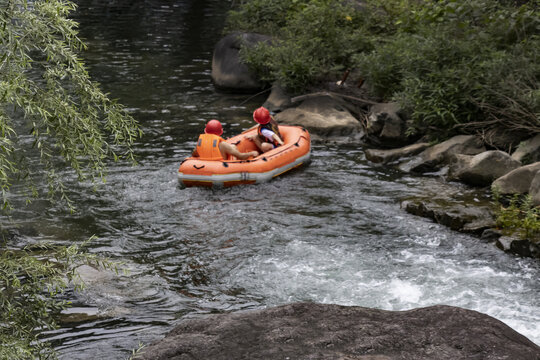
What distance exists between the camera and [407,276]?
699 cm

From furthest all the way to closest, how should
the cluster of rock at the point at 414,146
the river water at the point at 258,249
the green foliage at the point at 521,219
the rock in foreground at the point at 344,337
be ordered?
the cluster of rock at the point at 414,146
the green foliage at the point at 521,219
the river water at the point at 258,249
the rock in foreground at the point at 344,337

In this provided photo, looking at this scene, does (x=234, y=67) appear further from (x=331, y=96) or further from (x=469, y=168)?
(x=469, y=168)

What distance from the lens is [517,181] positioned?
8.79 metres

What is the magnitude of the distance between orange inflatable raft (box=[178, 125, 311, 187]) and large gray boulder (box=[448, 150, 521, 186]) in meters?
2.58

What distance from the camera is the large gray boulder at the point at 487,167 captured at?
9.44 m

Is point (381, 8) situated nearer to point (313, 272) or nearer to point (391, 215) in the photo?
point (391, 215)

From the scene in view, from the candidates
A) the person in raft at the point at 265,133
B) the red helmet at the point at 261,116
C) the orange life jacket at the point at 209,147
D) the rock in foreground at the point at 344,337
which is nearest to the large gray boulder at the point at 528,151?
the person in raft at the point at 265,133

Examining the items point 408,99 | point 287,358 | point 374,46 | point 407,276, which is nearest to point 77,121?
point 287,358

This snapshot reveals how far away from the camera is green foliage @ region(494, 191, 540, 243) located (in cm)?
761

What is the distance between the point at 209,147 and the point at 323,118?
3.47 meters

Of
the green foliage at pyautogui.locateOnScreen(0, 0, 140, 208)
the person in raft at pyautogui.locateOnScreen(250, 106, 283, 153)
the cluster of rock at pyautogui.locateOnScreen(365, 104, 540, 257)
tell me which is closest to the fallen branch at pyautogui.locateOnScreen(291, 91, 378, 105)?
the cluster of rock at pyautogui.locateOnScreen(365, 104, 540, 257)

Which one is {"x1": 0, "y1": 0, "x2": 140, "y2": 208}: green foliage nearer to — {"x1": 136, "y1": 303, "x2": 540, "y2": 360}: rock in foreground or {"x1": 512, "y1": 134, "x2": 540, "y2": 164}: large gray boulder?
{"x1": 136, "y1": 303, "x2": 540, "y2": 360}: rock in foreground

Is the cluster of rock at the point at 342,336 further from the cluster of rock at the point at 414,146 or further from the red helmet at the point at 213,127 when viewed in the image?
the red helmet at the point at 213,127

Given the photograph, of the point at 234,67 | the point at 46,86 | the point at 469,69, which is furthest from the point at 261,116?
the point at 46,86
